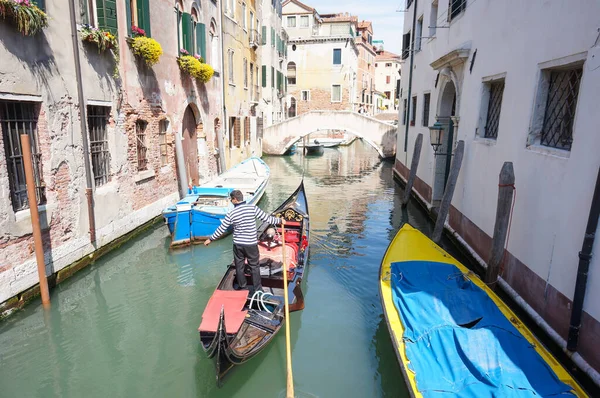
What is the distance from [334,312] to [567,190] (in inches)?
105

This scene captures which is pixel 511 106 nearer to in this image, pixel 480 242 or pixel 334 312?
pixel 480 242

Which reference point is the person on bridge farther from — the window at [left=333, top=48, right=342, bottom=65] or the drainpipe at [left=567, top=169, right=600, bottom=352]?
the window at [left=333, top=48, right=342, bottom=65]

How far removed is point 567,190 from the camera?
346 cm

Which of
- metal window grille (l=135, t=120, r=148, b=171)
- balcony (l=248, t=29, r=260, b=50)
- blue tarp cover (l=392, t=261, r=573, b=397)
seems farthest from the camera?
balcony (l=248, t=29, r=260, b=50)

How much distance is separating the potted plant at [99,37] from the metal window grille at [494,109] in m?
5.41

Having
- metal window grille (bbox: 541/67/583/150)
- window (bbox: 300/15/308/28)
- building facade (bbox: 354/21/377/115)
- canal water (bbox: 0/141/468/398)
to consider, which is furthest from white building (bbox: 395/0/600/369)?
building facade (bbox: 354/21/377/115)

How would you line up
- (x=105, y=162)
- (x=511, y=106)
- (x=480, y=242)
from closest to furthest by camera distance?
(x=511, y=106) → (x=480, y=242) → (x=105, y=162)

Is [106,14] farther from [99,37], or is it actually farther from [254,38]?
[254,38]

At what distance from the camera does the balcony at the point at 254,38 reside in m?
14.6

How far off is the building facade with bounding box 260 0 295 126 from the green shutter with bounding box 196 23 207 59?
7.07 metres

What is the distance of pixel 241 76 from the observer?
13664mm

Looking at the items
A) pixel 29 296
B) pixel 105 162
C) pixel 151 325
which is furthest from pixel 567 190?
pixel 105 162

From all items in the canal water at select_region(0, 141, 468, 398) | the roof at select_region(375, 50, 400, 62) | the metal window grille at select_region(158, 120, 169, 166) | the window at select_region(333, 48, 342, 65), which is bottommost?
the canal water at select_region(0, 141, 468, 398)

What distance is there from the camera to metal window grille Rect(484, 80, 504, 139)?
5.48m
